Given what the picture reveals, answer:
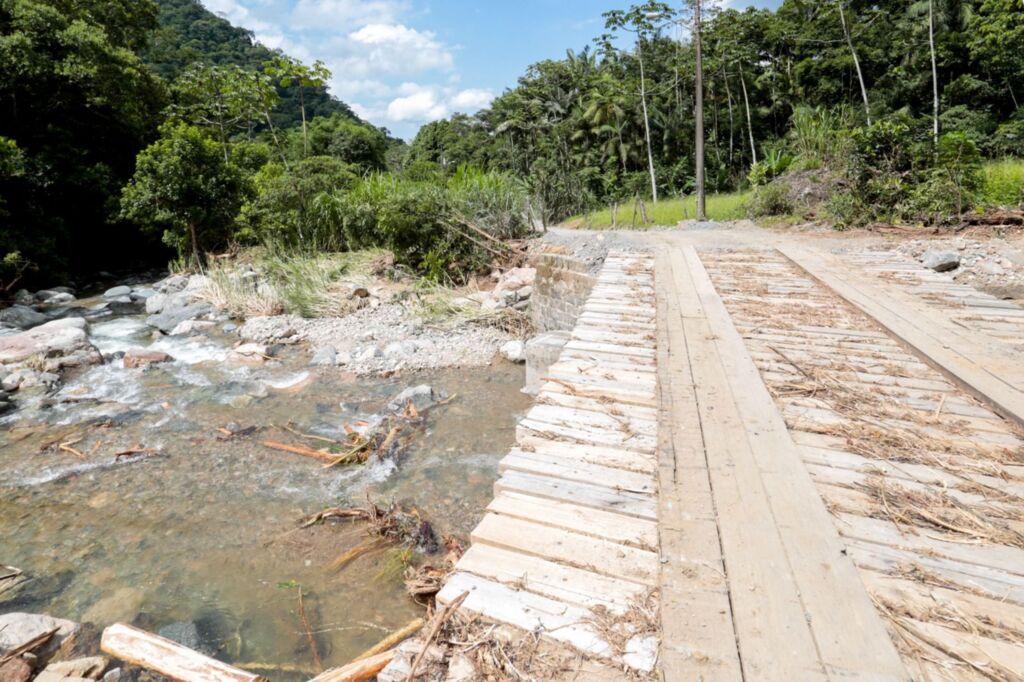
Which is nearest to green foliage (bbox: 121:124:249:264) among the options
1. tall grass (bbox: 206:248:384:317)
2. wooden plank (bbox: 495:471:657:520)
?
tall grass (bbox: 206:248:384:317)

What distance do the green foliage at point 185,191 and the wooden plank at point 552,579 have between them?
13097 millimetres

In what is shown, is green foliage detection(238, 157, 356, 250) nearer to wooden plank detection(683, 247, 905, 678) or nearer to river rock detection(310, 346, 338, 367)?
river rock detection(310, 346, 338, 367)

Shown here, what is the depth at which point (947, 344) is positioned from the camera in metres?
2.69

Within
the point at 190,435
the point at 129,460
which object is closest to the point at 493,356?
the point at 190,435

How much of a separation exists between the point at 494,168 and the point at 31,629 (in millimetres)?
→ 15190

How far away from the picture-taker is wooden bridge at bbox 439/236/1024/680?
111 centimetres

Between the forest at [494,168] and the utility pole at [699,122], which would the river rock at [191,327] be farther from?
the utility pole at [699,122]

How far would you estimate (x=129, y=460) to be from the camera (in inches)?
184

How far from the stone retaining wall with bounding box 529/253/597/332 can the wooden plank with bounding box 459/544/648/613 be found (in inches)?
184

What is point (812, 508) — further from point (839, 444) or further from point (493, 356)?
point (493, 356)

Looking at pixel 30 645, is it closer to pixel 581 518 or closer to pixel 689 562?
pixel 581 518

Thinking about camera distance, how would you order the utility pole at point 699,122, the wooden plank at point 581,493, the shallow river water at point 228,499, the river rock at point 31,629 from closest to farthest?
the wooden plank at point 581,493
the river rock at point 31,629
the shallow river water at point 228,499
the utility pole at point 699,122

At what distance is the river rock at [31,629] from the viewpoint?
8.46 feet

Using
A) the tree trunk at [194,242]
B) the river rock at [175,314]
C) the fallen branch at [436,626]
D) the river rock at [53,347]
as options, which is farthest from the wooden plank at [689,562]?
the tree trunk at [194,242]
